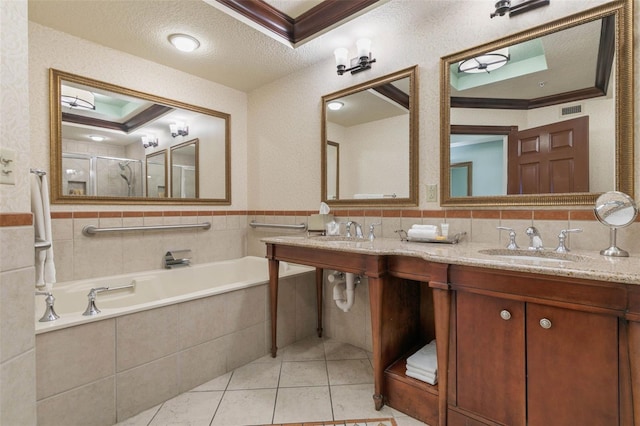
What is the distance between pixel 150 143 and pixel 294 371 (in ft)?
6.91

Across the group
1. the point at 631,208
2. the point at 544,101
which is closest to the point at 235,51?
the point at 544,101

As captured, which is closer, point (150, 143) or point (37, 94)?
point (37, 94)

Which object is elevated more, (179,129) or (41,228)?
(179,129)

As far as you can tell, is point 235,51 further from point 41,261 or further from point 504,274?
point 504,274

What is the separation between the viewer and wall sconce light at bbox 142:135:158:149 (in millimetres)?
2457

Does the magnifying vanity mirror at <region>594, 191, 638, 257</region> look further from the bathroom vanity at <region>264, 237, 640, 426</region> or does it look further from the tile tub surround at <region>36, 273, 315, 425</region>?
the tile tub surround at <region>36, 273, 315, 425</region>

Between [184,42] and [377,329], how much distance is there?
91.3 inches

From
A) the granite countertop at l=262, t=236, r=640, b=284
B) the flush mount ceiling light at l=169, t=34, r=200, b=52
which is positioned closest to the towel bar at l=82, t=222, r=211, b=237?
the flush mount ceiling light at l=169, t=34, r=200, b=52

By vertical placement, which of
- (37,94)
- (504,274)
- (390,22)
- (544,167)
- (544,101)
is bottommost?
(504,274)

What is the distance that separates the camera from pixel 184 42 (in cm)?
216

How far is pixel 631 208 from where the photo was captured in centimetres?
115

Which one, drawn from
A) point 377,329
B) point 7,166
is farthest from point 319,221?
point 7,166

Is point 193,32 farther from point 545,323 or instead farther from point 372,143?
point 545,323

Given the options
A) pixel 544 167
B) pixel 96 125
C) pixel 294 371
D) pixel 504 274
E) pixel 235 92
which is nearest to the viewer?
pixel 504 274
